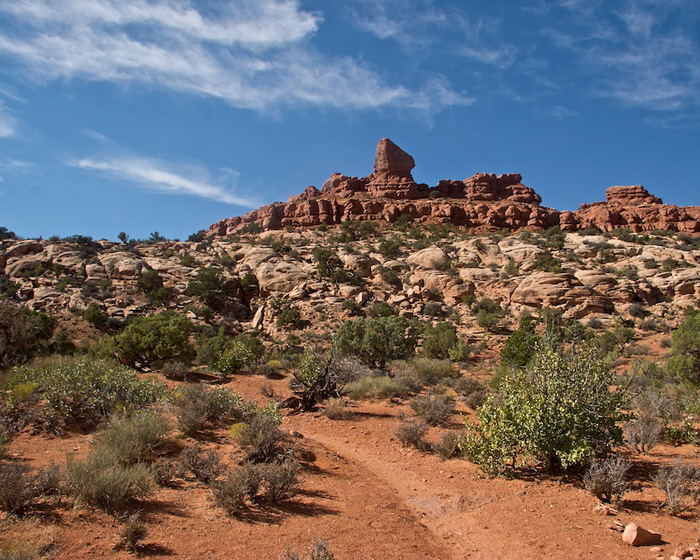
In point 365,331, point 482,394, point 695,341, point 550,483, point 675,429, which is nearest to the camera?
point 550,483

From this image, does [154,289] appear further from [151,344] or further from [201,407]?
[201,407]

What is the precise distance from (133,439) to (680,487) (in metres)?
7.74

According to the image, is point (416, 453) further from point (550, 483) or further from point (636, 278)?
point (636, 278)

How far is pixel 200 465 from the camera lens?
5918 millimetres

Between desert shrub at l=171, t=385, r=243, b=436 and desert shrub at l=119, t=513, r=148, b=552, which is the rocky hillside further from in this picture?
desert shrub at l=119, t=513, r=148, b=552

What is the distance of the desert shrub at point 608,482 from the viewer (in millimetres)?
5547

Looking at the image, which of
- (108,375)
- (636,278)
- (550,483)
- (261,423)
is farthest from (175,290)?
(636,278)

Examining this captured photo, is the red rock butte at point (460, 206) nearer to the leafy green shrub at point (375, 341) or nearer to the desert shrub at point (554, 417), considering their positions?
the leafy green shrub at point (375, 341)

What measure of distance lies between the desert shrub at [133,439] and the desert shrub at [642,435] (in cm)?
848

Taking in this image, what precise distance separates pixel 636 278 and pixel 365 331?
22.9 meters

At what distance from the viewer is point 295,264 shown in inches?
1473

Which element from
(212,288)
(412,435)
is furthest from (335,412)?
(212,288)

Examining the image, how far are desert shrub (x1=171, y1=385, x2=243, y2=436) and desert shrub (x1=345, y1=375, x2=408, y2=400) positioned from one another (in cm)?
449

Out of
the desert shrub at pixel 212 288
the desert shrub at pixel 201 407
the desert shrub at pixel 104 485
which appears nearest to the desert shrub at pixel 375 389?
the desert shrub at pixel 201 407
